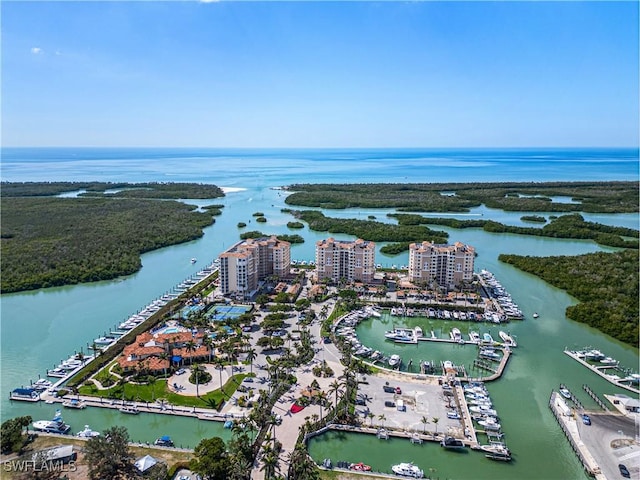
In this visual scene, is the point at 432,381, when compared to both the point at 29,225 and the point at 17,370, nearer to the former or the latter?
the point at 17,370

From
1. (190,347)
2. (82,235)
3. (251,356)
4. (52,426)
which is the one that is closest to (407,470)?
(251,356)

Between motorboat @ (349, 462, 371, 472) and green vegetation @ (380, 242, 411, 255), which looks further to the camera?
green vegetation @ (380, 242, 411, 255)

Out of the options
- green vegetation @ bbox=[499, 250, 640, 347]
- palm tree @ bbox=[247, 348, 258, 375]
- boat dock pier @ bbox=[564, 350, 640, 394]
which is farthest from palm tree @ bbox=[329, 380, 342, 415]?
green vegetation @ bbox=[499, 250, 640, 347]

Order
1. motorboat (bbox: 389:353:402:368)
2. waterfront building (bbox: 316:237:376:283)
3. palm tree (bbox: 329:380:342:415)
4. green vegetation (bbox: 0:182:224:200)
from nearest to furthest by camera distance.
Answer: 1. palm tree (bbox: 329:380:342:415)
2. motorboat (bbox: 389:353:402:368)
3. waterfront building (bbox: 316:237:376:283)
4. green vegetation (bbox: 0:182:224:200)

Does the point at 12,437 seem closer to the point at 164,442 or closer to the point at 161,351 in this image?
the point at 164,442

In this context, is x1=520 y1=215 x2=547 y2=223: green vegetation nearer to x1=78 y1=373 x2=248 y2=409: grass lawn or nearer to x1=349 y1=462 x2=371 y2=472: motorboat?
x1=78 y1=373 x2=248 y2=409: grass lawn

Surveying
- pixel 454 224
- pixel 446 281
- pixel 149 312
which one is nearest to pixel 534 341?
pixel 446 281

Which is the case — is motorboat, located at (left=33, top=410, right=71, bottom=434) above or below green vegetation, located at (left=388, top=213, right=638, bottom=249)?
below
